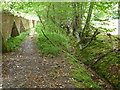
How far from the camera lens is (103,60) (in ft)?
19.9

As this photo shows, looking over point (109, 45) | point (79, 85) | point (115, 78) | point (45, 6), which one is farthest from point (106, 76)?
point (45, 6)

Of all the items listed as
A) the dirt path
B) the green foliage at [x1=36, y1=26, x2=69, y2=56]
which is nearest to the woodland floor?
the dirt path

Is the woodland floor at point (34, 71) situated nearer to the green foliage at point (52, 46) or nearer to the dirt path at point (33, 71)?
the dirt path at point (33, 71)

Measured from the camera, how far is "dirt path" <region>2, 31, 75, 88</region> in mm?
3972

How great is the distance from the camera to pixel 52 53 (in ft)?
22.8

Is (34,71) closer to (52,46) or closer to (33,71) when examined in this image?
(33,71)

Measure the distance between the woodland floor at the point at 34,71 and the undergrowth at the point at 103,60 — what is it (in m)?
0.46

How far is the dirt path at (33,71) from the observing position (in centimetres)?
397

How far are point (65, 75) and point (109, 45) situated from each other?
148 inches

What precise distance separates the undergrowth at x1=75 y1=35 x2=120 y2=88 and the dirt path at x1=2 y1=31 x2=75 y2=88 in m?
1.48

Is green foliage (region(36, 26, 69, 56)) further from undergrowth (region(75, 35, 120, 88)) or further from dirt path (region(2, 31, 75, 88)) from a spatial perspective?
undergrowth (region(75, 35, 120, 88))

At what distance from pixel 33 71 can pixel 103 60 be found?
355 cm

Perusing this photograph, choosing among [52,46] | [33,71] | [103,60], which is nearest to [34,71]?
[33,71]

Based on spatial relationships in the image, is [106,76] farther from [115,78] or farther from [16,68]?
[16,68]
